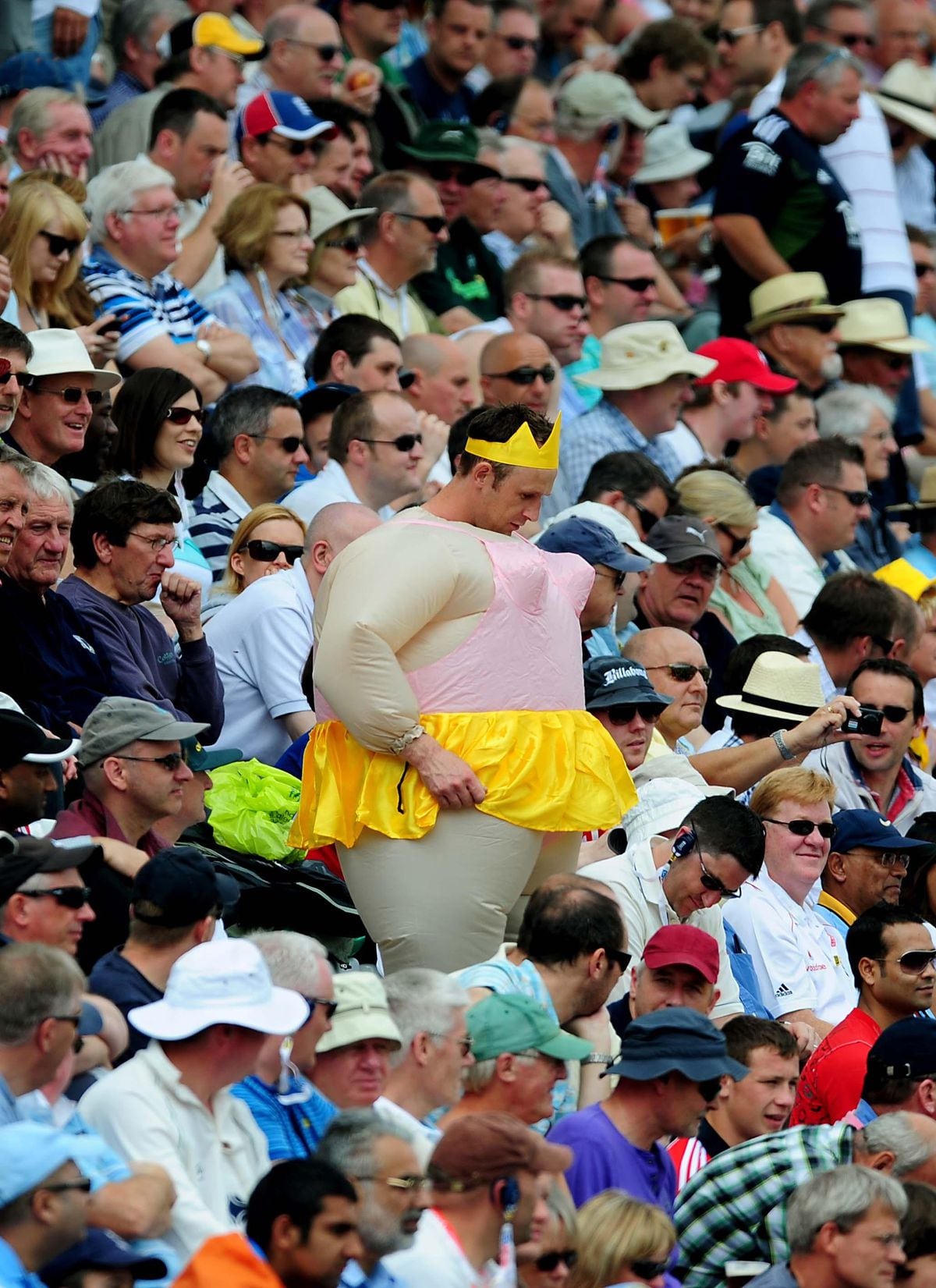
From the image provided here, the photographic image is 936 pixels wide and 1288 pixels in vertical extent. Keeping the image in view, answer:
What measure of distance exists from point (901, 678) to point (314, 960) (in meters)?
4.32

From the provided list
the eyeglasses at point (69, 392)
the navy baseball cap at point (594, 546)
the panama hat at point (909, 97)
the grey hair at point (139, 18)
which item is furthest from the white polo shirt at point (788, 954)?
the panama hat at point (909, 97)

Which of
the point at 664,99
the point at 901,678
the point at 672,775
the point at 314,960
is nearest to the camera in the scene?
the point at 314,960

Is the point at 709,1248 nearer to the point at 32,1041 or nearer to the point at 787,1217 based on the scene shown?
the point at 787,1217

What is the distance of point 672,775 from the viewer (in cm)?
809

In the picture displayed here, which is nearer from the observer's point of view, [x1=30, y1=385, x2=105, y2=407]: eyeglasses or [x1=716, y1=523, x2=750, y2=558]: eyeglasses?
[x1=30, y1=385, x2=105, y2=407]: eyeglasses

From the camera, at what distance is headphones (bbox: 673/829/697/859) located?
7203 mm

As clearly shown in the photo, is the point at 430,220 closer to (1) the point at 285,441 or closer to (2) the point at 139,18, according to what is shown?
(2) the point at 139,18

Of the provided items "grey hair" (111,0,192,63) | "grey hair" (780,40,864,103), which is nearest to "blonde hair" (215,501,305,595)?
"grey hair" (111,0,192,63)

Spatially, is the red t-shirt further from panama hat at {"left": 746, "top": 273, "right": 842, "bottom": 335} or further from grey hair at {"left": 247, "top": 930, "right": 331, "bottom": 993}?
panama hat at {"left": 746, "top": 273, "right": 842, "bottom": 335}

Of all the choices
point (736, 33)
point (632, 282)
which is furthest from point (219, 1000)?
point (736, 33)

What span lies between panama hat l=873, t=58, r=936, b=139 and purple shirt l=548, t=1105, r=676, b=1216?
1061cm

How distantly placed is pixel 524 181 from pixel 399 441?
443cm

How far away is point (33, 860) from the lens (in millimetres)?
5461

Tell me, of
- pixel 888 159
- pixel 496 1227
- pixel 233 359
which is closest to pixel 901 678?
pixel 233 359
